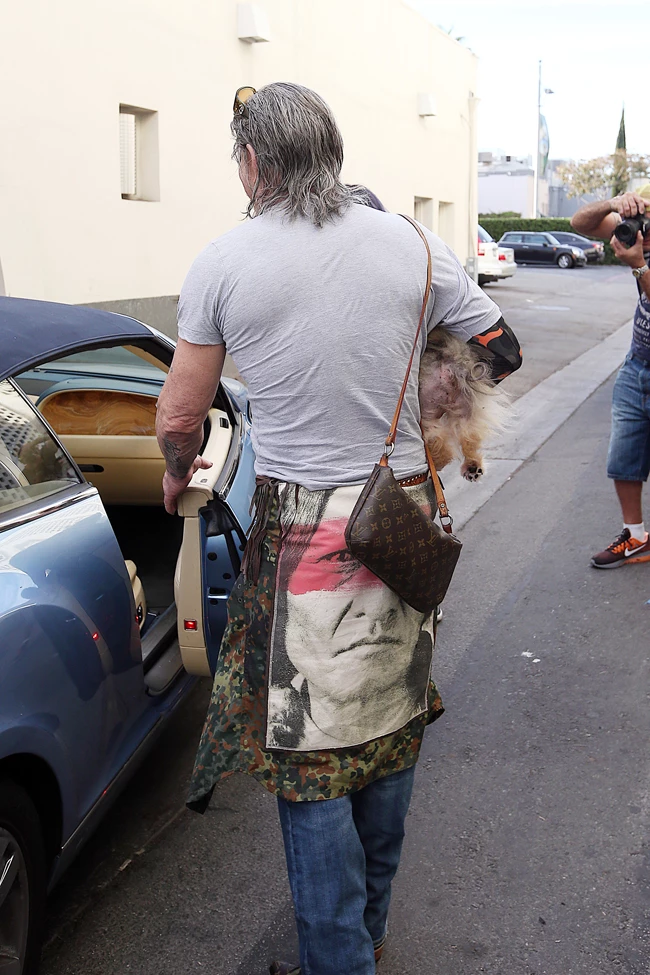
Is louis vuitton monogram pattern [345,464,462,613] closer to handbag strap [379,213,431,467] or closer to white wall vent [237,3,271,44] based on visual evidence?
handbag strap [379,213,431,467]

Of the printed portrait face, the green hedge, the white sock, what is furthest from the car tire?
the green hedge

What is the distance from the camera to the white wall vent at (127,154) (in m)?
8.77

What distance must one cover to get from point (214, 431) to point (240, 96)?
1.70 m

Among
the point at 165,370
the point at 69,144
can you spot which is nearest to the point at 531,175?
the point at 69,144

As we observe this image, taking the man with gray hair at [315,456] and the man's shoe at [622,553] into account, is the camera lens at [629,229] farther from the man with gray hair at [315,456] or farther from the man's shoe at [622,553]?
the man with gray hair at [315,456]

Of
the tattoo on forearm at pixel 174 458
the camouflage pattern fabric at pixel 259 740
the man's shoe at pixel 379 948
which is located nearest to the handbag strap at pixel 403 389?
the camouflage pattern fabric at pixel 259 740

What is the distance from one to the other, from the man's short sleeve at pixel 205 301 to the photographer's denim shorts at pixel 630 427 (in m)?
3.31

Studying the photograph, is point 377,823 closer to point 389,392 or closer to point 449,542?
point 449,542

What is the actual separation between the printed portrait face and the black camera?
2616mm

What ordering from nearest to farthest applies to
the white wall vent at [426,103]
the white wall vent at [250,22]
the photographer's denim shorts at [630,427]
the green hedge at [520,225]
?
the photographer's denim shorts at [630,427] → the white wall vent at [250,22] → the white wall vent at [426,103] → the green hedge at [520,225]

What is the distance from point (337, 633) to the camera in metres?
1.88

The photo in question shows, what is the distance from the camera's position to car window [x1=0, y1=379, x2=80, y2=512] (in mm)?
2344

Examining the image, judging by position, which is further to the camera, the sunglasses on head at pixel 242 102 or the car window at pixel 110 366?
the car window at pixel 110 366

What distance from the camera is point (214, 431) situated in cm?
349
